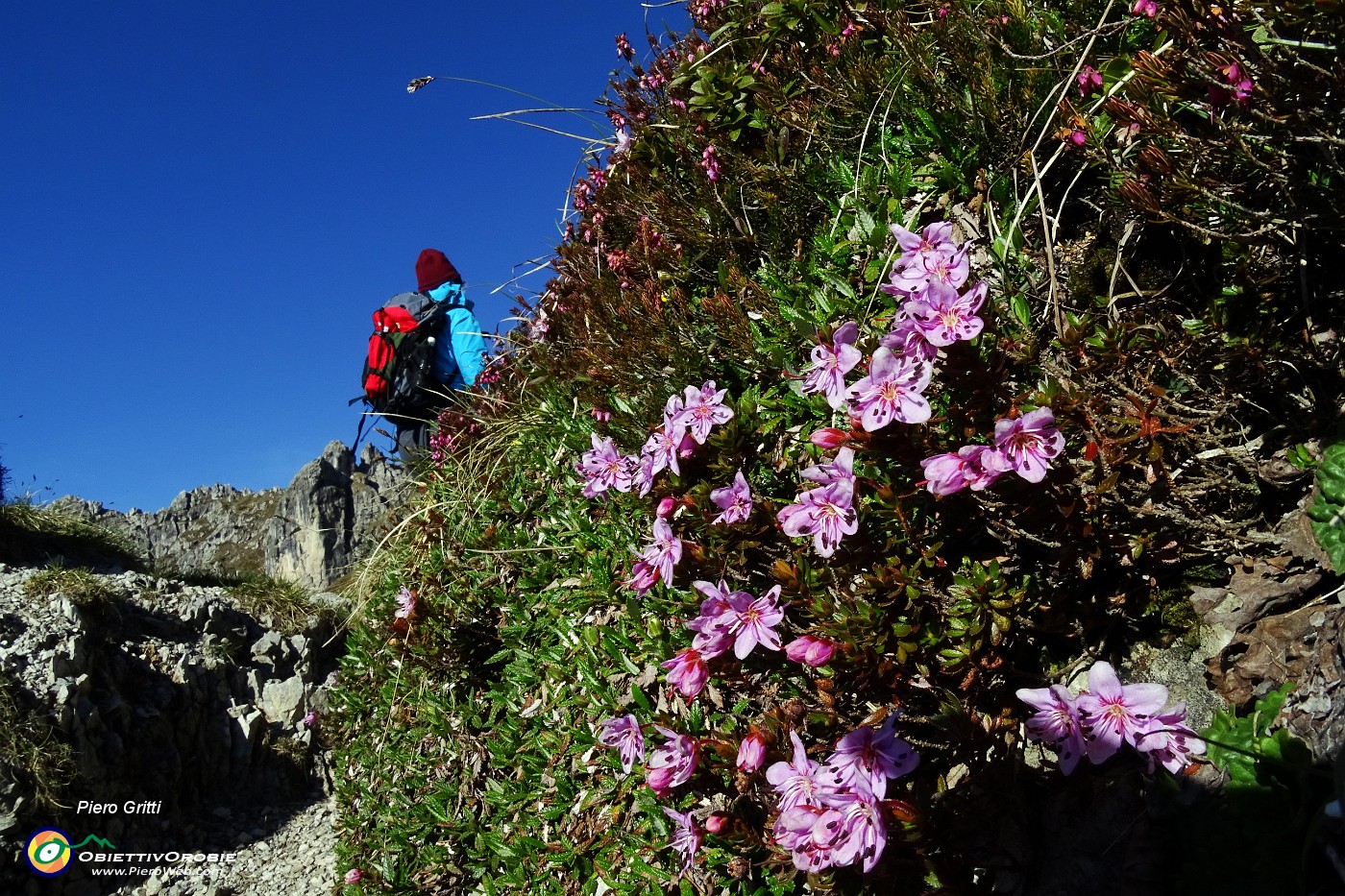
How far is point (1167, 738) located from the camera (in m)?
1.90

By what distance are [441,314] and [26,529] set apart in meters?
5.67

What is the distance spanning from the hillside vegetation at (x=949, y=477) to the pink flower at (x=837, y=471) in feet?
0.05

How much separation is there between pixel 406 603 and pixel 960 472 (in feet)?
11.8

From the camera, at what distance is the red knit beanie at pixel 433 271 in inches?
443

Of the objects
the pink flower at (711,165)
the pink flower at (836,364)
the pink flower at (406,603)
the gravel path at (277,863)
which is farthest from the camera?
the gravel path at (277,863)

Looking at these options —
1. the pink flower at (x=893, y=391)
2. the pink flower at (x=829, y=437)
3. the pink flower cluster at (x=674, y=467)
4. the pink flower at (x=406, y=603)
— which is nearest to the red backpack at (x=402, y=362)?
the pink flower at (x=406, y=603)

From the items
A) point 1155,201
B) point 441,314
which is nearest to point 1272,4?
point 1155,201

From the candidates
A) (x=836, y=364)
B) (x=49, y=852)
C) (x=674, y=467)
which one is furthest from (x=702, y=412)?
(x=49, y=852)

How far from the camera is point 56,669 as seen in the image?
23.6 ft

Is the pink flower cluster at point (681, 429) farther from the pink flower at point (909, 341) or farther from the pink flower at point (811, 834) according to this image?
the pink flower at point (811, 834)

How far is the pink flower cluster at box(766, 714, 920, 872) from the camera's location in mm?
1910

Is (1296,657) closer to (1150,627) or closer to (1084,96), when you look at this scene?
(1150,627)

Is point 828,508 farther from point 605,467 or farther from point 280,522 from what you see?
point 280,522

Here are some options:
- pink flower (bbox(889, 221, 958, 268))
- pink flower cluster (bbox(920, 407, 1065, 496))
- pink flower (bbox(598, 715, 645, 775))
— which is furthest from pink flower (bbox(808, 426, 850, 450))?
pink flower (bbox(598, 715, 645, 775))
